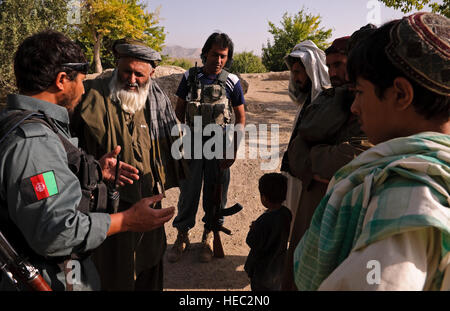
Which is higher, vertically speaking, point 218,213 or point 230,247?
point 218,213

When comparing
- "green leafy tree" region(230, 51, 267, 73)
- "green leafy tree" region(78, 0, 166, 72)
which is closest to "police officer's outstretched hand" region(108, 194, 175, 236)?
"green leafy tree" region(78, 0, 166, 72)

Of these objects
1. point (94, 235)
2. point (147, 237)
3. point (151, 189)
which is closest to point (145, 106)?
point (151, 189)

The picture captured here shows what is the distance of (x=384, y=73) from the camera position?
868mm

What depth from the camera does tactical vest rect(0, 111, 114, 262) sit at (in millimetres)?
1300

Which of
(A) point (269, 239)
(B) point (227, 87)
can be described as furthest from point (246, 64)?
(A) point (269, 239)

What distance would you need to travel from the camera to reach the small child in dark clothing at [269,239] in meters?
2.64

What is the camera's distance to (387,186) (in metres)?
0.78

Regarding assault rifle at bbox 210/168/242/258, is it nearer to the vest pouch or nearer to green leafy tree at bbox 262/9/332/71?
the vest pouch

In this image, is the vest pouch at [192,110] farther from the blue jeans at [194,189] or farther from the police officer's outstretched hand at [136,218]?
the police officer's outstretched hand at [136,218]

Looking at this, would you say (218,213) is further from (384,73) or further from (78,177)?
(384,73)

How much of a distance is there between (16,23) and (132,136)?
48.5 feet

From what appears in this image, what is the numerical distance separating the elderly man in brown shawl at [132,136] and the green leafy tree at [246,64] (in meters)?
27.5

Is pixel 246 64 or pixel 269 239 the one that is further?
pixel 246 64
